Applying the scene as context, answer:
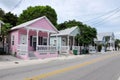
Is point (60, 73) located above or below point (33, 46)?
below

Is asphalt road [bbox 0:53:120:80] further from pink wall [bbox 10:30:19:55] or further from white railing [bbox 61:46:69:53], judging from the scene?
white railing [bbox 61:46:69:53]

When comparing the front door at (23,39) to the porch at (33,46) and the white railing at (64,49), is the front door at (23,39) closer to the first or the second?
the porch at (33,46)

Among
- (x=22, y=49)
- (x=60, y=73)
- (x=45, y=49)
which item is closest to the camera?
(x=60, y=73)

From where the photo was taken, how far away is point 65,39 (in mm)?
44312

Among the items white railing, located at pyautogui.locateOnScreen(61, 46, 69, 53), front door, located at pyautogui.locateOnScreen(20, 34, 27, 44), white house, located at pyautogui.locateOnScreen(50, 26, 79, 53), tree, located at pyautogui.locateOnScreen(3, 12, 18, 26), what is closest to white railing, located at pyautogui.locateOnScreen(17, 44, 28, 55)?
front door, located at pyautogui.locateOnScreen(20, 34, 27, 44)

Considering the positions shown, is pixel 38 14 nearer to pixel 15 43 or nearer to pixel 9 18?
pixel 9 18

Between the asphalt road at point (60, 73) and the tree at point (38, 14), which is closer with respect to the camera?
the asphalt road at point (60, 73)

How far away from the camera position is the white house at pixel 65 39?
40188mm

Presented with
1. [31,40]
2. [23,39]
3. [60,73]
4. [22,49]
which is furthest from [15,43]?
[60,73]

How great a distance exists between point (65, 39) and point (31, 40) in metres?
13.0

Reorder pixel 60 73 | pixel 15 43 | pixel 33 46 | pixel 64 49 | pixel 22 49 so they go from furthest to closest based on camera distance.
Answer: pixel 64 49
pixel 33 46
pixel 15 43
pixel 22 49
pixel 60 73

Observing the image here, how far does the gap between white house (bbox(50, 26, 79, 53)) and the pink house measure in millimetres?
6591

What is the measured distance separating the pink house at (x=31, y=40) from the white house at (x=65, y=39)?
6591 millimetres

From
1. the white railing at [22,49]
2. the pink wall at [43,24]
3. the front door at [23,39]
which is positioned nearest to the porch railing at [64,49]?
the pink wall at [43,24]
